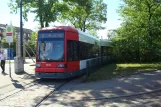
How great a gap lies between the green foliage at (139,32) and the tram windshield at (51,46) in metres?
14.9

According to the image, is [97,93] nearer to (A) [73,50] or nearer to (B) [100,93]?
(B) [100,93]

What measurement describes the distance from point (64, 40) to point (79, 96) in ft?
20.9

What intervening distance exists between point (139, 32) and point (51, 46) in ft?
54.8

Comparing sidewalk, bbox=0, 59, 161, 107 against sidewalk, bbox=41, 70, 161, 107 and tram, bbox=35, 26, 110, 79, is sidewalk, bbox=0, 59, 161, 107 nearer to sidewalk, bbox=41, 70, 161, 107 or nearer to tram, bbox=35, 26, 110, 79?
sidewalk, bbox=41, 70, 161, 107

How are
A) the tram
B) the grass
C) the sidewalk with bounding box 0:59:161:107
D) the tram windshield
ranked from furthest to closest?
1. the grass
2. the tram windshield
3. the tram
4. the sidewalk with bounding box 0:59:161:107

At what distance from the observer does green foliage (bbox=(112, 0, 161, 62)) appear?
31703 millimetres

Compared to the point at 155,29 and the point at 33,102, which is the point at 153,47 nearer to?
the point at 155,29

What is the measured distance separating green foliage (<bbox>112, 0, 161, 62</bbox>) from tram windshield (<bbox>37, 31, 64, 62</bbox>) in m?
14.9

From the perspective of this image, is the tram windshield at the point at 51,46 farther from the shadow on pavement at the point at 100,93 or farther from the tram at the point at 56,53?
the shadow on pavement at the point at 100,93

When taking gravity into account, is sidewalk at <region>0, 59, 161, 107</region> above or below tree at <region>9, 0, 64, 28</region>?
below

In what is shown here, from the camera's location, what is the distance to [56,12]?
27172 millimetres

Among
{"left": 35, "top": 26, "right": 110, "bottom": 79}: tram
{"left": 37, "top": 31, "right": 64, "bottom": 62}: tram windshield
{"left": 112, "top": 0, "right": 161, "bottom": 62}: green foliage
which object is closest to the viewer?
{"left": 35, "top": 26, "right": 110, "bottom": 79}: tram

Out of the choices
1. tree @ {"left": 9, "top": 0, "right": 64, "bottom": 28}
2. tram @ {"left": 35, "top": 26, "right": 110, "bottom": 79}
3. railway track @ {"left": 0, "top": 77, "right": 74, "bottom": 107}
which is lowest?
railway track @ {"left": 0, "top": 77, "right": 74, "bottom": 107}

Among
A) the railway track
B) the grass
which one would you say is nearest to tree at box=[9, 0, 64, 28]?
the grass
